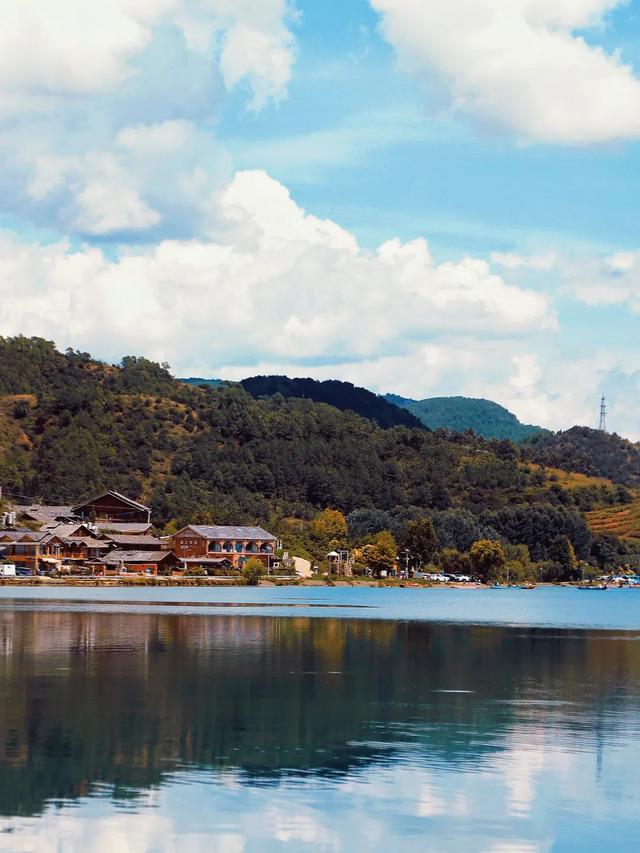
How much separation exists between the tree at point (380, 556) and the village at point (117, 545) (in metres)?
11.4

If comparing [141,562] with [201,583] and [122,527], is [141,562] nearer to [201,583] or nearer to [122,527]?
[201,583]

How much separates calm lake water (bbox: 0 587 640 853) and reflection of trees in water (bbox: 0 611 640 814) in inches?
4.0

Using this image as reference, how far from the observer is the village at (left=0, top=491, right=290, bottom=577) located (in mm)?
156750

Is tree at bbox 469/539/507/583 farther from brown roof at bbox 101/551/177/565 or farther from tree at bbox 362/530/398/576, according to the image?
brown roof at bbox 101/551/177/565

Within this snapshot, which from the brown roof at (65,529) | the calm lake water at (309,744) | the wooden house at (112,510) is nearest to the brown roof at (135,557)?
the brown roof at (65,529)

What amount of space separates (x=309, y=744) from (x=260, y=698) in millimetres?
8614

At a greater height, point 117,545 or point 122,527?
point 122,527

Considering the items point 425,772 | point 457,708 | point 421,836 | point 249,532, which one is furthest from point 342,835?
point 249,532

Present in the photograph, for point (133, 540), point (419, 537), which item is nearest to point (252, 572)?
point (133, 540)

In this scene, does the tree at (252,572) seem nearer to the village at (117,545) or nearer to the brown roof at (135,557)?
the village at (117,545)

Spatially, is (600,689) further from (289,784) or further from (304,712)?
(289,784)

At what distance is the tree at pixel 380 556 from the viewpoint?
182 meters

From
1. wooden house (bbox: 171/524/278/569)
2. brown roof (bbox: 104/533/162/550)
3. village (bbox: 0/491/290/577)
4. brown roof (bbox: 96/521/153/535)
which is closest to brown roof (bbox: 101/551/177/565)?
village (bbox: 0/491/290/577)

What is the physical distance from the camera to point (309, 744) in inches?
1331
